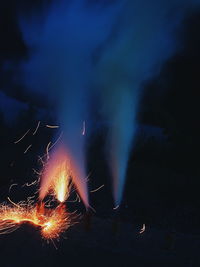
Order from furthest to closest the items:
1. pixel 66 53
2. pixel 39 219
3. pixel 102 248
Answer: pixel 66 53, pixel 39 219, pixel 102 248

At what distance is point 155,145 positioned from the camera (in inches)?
462

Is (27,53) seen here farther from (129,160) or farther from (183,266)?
(183,266)

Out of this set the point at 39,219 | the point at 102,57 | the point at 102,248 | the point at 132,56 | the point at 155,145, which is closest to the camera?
the point at 102,248

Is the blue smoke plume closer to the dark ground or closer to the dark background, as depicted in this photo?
the dark background

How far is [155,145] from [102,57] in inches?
149

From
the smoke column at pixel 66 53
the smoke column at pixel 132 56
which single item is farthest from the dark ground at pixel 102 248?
the smoke column at pixel 66 53

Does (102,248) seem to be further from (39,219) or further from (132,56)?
(132,56)

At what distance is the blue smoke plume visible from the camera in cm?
1110

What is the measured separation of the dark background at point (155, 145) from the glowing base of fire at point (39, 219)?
5.69ft

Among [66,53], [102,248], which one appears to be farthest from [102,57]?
[102,248]

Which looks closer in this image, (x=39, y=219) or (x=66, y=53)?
(x=39, y=219)

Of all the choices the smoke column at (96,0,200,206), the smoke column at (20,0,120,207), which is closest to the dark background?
the smoke column at (96,0,200,206)

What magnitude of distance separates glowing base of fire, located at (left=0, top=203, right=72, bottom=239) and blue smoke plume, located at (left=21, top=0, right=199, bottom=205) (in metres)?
2.83

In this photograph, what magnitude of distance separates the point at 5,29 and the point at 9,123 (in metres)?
3.98
